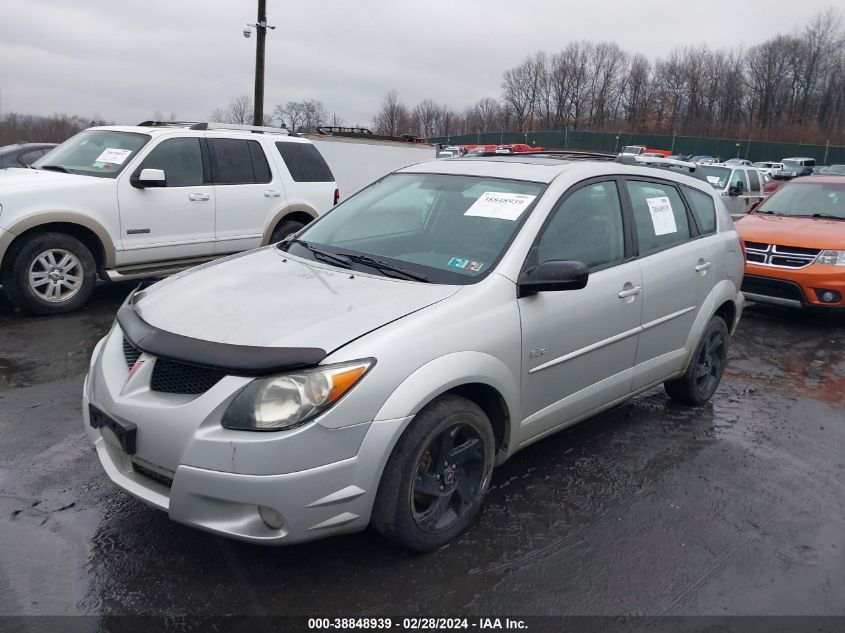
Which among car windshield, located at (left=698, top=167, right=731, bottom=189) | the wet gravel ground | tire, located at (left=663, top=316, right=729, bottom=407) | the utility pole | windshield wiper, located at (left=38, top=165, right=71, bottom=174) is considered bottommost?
the wet gravel ground

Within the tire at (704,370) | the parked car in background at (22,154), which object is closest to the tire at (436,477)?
the tire at (704,370)

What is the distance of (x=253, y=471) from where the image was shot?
2.60 m

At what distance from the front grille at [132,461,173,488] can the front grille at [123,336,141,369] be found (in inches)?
17.0

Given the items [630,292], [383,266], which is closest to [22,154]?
[383,266]

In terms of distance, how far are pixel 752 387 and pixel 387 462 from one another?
413cm

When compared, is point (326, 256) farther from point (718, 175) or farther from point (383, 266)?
point (718, 175)

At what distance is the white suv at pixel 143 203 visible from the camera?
6.64m

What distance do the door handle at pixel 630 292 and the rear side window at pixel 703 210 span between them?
116 cm

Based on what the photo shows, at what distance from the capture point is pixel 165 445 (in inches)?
107

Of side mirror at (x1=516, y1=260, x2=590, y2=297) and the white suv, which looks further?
the white suv

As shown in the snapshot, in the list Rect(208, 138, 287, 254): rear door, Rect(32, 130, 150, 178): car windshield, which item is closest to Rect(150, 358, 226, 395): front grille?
Rect(32, 130, 150, 178): car windshield

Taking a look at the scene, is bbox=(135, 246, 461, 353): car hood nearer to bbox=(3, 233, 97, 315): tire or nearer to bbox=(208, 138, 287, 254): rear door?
bbox=(3, 233, 97, 315): tire

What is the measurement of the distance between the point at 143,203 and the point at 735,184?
1414 centimetres

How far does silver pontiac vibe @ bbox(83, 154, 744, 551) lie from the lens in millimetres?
2678
